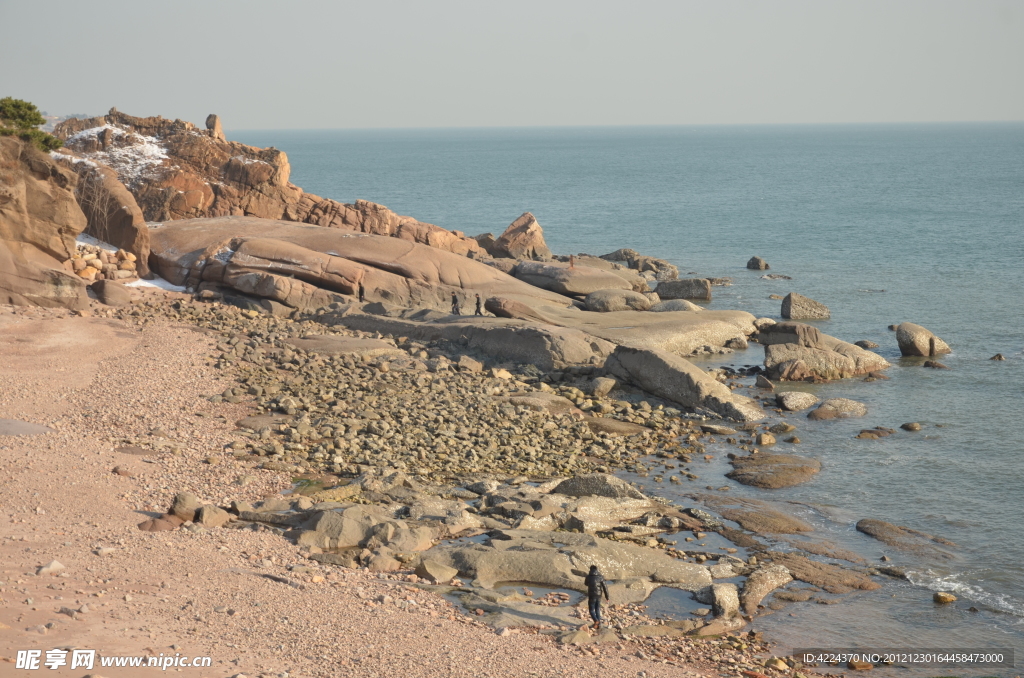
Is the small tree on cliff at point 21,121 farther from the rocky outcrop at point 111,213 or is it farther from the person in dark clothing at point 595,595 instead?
the person in dark clothing at point 595,595

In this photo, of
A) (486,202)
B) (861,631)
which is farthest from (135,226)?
(486,202)

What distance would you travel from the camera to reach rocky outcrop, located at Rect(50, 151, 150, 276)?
3591cm

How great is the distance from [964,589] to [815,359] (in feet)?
51.7

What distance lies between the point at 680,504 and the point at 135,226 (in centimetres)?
2473

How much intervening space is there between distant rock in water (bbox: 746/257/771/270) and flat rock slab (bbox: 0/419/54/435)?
4426 cm

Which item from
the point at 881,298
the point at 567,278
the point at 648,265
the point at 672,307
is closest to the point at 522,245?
the point at 648,265

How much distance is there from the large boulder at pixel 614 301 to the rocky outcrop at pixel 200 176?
9.22 metres

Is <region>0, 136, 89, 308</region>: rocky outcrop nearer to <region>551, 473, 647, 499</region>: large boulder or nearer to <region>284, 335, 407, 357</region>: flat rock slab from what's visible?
<region>284, 335, 407, 357</region>: flat rock slab

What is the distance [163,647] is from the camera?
42.0 ft

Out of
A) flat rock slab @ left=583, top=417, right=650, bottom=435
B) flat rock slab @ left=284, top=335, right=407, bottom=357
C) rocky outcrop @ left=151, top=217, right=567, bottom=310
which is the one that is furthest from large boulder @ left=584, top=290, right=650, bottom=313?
flat rock slab @ left=583, top=417, right=650, bottom=435

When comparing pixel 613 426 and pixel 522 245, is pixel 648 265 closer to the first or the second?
pixel 522 245

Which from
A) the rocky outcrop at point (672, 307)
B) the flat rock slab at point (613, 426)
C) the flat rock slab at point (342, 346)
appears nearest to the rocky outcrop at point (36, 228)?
the flat rock slab at point (342, 346)

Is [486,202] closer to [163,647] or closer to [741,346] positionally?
[741,346]

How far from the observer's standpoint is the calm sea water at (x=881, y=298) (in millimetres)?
18266
